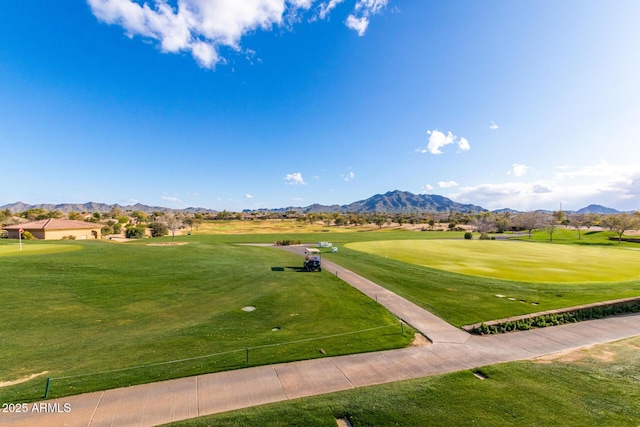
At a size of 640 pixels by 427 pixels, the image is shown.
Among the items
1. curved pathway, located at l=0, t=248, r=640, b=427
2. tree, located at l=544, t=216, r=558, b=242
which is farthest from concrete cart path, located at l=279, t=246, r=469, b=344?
tree, located at l=544, t=216, r=558, b=242

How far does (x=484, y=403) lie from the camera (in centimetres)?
816

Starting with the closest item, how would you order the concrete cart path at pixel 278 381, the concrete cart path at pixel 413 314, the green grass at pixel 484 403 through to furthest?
the green grass at pixel 484 403, the concrete cart path at pixel 278 381, the concrete cart path at pixel 413 314

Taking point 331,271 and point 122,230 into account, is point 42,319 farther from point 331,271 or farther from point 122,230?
point 122,230

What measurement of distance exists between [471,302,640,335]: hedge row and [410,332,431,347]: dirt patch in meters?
3.07

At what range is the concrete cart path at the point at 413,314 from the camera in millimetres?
13742

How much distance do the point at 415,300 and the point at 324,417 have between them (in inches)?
549

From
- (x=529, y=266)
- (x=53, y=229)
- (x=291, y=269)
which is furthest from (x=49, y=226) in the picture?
(x=529, y=266)

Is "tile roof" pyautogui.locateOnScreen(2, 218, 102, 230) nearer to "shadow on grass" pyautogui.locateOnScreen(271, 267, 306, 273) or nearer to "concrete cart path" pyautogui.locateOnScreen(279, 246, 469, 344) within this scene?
"shadow on grass" pyautogui.locateOnScreen(271, 267, 306, 273)

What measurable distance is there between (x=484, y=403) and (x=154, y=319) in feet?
54.0

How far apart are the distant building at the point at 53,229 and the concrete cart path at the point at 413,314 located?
61.2 metres

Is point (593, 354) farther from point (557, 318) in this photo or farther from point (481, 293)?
point (481, 293)

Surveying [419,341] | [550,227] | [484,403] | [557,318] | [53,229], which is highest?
[550,227]

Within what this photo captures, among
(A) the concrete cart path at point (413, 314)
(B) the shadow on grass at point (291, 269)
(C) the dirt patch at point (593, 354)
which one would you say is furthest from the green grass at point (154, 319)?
(C) the dirt patch at point (593, 354)

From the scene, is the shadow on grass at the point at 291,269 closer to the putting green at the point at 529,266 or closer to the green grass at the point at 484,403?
the putting green at the point at 529,266
